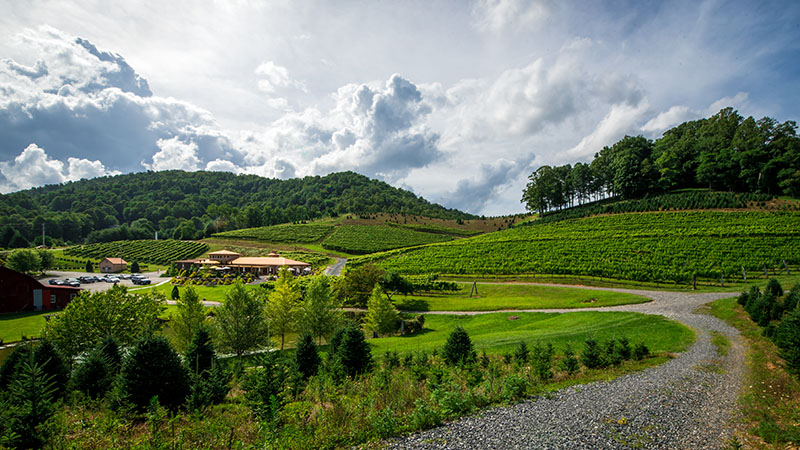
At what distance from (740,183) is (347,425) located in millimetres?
92669

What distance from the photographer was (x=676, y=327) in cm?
1728

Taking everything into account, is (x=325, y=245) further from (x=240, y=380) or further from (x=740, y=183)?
(x=740, y=183)

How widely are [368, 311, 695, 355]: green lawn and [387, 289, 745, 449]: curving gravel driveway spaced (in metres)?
2.94

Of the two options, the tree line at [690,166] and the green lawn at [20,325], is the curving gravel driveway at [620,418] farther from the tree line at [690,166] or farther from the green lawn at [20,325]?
the tree line at [690,166]

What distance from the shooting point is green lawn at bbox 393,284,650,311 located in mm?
28609

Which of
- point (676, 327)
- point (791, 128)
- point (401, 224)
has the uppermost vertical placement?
point (791, 128)

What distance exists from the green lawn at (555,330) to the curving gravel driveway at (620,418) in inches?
116

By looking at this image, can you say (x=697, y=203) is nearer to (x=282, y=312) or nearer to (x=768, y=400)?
(x=768, y=400)

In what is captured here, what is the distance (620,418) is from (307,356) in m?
10.2

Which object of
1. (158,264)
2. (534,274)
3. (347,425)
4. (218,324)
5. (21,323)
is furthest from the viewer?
(158,264)

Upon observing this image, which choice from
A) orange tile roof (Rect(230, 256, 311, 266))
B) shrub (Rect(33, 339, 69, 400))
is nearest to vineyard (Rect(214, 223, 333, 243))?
orange tile roof (Rect(230, 256, 311, 266))

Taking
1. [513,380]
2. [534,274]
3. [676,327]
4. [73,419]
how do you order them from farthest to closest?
1. [534,274]
2. [676,327]
3. [513,380]
4. [73,419]

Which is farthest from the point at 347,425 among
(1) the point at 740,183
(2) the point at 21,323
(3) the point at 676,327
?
(1) the point at 740,183

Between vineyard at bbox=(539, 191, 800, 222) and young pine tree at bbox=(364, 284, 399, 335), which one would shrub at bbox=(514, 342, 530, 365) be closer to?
young pine tree at bbox=(364, 284, 399, 335)
